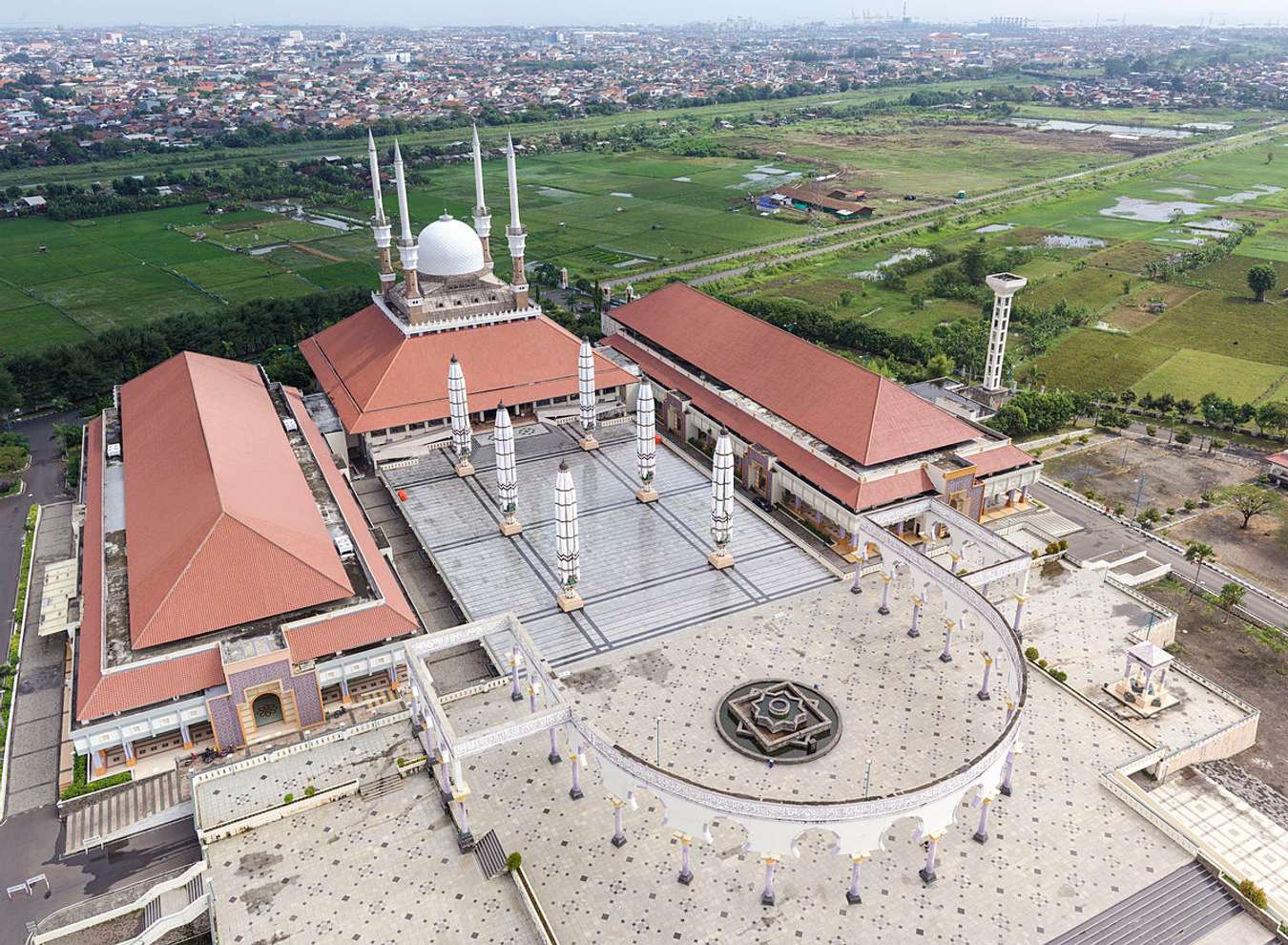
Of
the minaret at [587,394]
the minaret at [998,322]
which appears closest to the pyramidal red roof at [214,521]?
the minaret at [587,394]

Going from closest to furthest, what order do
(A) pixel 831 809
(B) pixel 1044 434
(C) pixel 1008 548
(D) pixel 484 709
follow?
(A) pixel 831 809
(D) pixel 484 709
(C) pixel 1008 548
(B) pixel 1044 434

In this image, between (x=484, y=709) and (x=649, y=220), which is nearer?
(x=484, y=709)

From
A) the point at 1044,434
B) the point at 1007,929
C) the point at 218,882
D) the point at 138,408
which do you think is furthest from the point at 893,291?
the point at 218,882

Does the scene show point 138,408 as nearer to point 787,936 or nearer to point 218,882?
point 218,882

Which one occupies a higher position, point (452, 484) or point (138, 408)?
point (138, 408)

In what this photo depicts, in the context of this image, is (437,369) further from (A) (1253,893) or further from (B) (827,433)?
(A) (1253,893)

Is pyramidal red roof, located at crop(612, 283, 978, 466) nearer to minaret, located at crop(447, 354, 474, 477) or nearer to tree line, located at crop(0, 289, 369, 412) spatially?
minaret, located at crop(447, 354, 474, 477)
